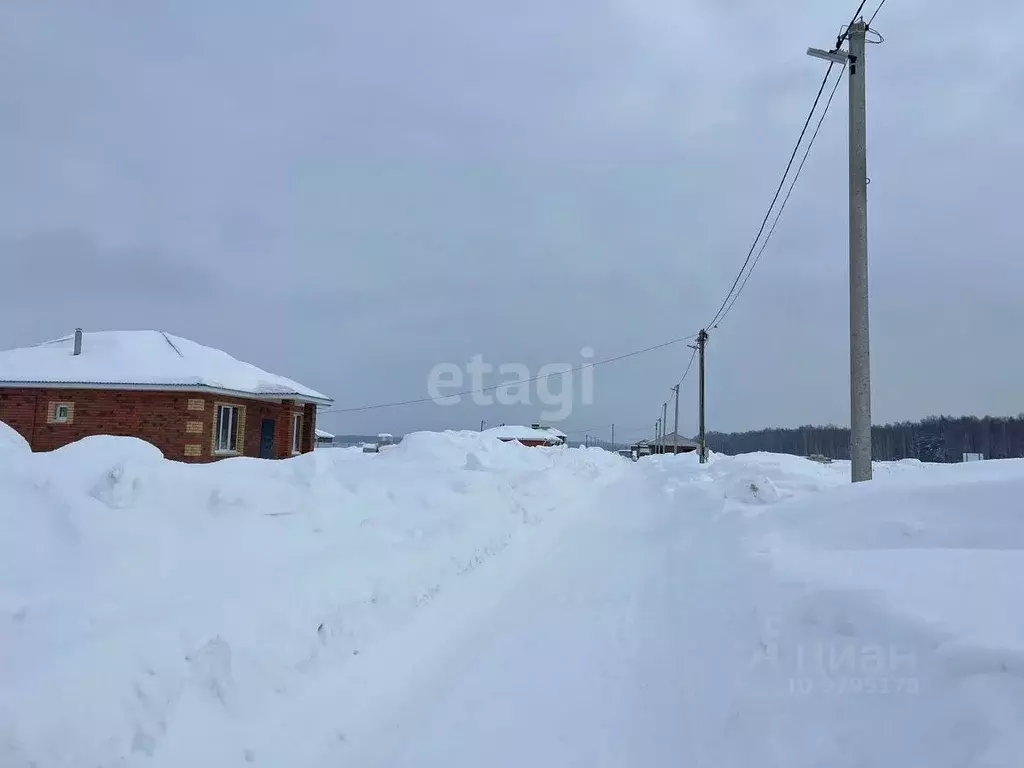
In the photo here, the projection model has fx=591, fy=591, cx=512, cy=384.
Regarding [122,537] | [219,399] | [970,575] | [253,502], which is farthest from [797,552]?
[219,399]

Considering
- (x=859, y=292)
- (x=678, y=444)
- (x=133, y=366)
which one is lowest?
(x=678, y=444)

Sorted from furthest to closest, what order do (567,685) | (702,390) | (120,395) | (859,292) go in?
(702,390), (120,395), (859,292), (567,685)

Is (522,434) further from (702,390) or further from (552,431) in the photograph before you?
(702,390)

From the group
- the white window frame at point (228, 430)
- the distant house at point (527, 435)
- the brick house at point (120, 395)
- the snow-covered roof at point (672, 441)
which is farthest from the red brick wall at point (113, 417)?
the snow-covered roof at point (672, 441)

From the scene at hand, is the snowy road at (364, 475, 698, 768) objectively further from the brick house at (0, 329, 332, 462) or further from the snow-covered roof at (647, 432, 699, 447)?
the snow-covered roof at (647, 432, 699, 447)

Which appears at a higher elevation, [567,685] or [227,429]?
[227,429]

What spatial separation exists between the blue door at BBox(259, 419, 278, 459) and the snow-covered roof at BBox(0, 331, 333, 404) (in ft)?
5.05

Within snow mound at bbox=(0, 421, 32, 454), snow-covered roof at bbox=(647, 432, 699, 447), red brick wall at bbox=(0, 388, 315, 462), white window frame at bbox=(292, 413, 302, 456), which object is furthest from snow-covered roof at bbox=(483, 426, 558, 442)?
snow mound at bbox=(0, 421, 32, 454)

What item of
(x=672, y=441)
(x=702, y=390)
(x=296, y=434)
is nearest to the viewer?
(x=296, y=434)

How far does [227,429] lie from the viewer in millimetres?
17734

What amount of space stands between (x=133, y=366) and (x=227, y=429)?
3026 millimetres

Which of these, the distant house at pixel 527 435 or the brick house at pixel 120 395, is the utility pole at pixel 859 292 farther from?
the distant house at pixel 527 435

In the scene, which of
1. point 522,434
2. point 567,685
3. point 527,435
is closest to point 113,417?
point 567,685

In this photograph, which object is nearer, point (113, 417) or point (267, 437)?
point (113, 417)
